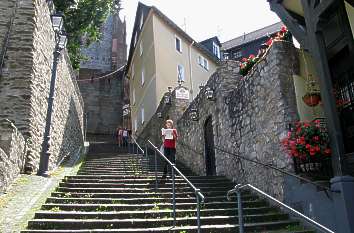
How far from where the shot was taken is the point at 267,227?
7246mm

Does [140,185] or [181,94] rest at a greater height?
[181,94]

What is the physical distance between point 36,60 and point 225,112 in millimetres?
5403

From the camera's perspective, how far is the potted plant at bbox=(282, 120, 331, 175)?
7.30 meters

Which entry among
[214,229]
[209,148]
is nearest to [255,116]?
[209,148]

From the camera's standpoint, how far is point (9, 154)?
26.7ft

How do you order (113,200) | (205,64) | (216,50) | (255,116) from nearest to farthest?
(113,200)
(255,116)
(205,64)
(216,50)

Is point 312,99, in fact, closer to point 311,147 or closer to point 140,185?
point 311,147

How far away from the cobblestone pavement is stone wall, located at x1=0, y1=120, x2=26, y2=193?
19 centimetres

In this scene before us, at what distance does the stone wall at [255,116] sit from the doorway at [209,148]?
153 millimetres

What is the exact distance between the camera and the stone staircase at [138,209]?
22.0ft

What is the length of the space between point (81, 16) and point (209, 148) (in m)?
10.8

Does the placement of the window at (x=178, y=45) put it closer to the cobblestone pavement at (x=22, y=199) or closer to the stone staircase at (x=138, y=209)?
the stone staircase at (x=138, y=209)

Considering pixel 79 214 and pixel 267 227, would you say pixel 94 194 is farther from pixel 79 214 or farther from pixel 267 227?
pixel 267 227

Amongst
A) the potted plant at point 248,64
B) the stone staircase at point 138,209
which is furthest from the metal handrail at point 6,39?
the potted plant at point 248,64
